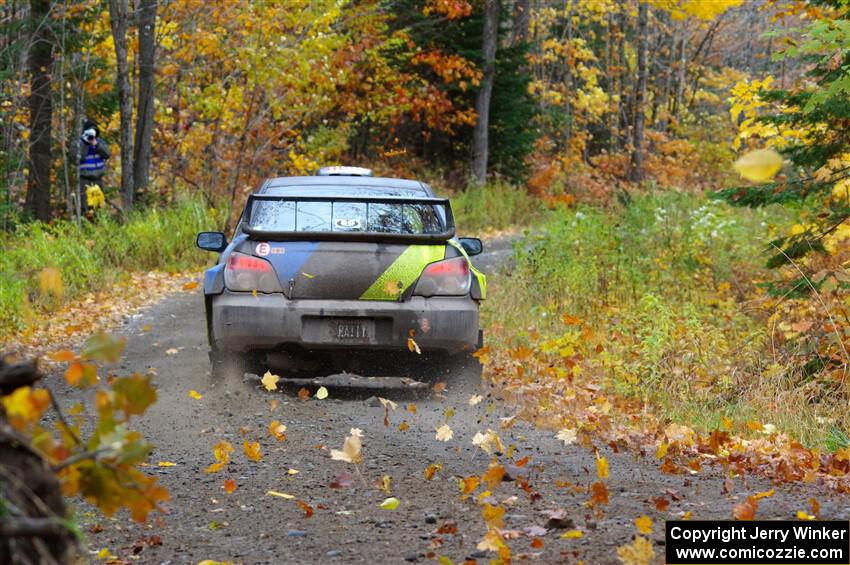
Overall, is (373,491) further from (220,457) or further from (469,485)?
(220,457)

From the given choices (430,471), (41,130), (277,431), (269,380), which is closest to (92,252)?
(41,130)

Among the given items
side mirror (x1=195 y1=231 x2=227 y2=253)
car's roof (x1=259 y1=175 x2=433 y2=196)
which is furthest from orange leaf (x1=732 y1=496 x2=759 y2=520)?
side mirror (x1=195 y1=231 x2=227 y2=253)

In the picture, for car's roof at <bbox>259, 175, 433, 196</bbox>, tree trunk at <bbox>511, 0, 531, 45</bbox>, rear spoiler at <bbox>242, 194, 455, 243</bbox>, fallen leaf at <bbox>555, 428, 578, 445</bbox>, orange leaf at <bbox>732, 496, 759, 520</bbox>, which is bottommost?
fallen leaf at <bbox>555, 428, 578, 445</bbox>

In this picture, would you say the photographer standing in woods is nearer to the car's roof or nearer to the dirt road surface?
the car's roof

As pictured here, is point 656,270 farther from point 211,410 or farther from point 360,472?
point 360,472

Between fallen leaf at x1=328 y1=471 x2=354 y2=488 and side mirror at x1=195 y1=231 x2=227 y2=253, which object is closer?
fallen leaf at x1=328 y1=471 x2=354 y2=488

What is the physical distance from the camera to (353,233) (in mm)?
7891

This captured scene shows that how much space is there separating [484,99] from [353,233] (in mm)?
20710

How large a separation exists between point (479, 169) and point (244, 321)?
20639 mm

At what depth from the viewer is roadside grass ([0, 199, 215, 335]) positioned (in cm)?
1300

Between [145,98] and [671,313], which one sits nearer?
[671,313]

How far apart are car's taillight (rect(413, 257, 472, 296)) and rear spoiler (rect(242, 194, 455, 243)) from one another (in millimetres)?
193

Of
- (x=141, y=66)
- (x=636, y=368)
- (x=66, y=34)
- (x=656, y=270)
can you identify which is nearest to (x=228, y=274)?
(x=636, y=368)

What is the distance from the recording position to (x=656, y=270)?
559 inches
